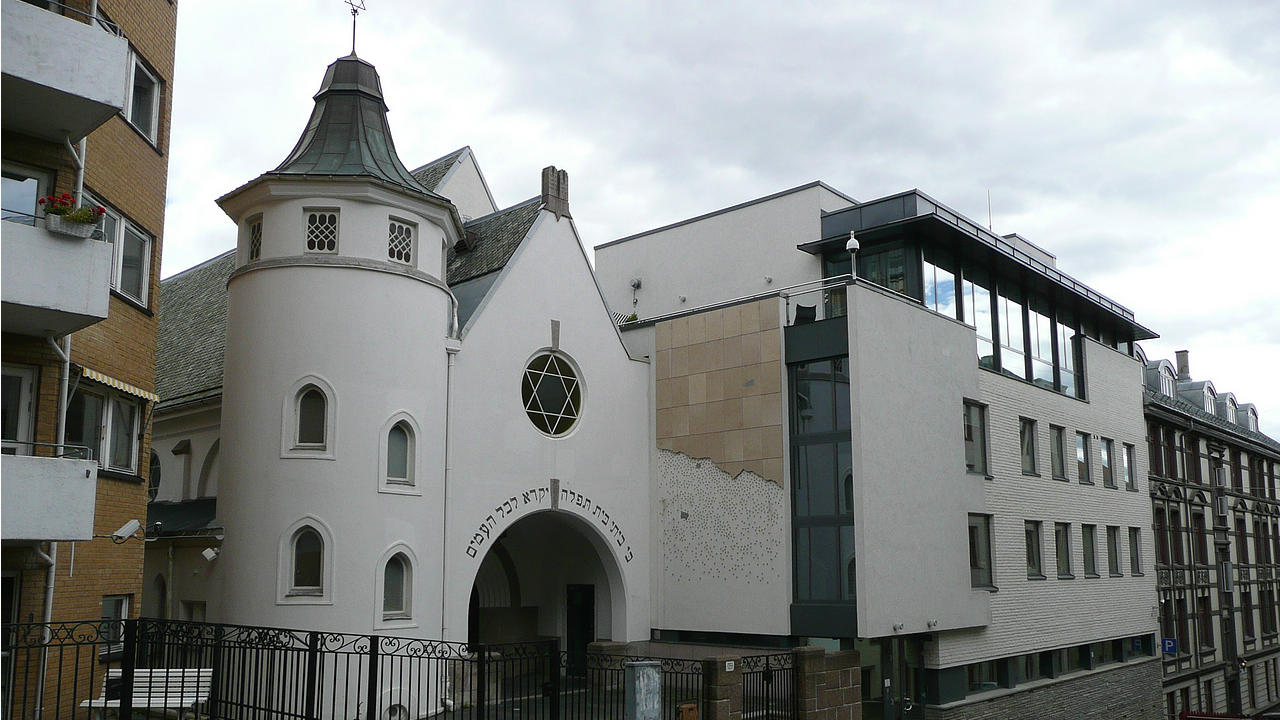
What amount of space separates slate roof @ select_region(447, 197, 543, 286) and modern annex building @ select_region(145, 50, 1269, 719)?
0.09 metres

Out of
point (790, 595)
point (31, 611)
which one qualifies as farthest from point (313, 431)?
point (790, 595)

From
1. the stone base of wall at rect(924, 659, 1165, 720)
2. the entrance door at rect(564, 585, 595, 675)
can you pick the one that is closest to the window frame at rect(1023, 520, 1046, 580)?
the stone base of wall at rect(924, 659, 1165, 720)

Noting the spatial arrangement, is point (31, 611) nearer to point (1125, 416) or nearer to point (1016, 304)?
point (1016, 304)

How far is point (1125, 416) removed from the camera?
110 ft

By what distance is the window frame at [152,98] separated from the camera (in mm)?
15211

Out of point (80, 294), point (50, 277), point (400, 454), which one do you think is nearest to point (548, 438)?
point (400, 454)

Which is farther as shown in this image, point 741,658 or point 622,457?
point 622,457

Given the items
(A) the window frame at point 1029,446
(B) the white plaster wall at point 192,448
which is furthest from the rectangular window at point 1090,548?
(B) the white plaster wall at point 192,448

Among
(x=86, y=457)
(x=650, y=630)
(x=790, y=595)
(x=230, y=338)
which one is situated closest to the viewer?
(x=86, y=457)

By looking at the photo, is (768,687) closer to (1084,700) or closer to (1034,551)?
(1034,551)

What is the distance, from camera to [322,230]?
19.3 m

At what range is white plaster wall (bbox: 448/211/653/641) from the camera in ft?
66.6

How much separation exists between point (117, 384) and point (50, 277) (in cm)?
307

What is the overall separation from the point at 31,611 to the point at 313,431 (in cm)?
605
